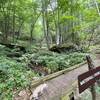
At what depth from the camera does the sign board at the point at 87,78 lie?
14.7ft

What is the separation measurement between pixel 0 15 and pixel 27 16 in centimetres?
212

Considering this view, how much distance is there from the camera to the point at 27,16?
14273mm

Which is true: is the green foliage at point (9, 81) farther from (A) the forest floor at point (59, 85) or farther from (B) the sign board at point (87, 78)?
(B) the sign board at point (87, 78)

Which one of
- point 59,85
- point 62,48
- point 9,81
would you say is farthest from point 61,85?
point 62,48

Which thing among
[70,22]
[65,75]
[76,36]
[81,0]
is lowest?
[65,75]

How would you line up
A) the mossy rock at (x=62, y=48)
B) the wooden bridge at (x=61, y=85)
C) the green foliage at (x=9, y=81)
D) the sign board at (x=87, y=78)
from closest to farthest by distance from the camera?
the sign board at (x=87, y=78) < the green foliage at (x=9, y=81) < the wooden bridge at (x=61, y=85) < the mossy rock at (x=62, y=48)

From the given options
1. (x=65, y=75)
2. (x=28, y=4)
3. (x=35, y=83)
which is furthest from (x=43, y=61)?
(x=28, y=4)

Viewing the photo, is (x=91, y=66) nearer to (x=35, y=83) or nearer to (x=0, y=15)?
(x=35, y=83)

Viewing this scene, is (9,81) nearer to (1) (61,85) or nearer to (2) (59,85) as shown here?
(2) (59,85)

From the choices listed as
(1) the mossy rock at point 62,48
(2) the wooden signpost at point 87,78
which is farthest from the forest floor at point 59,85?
(1) the mossy rock at point 62,48

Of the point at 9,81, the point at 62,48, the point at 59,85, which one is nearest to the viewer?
the point at 9,81

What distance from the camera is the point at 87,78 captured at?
4785mm

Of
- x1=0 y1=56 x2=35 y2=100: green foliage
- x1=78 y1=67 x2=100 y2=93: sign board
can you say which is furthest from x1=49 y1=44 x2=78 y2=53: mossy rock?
x1=78 y1=67 x2=100 y2=93: sign board

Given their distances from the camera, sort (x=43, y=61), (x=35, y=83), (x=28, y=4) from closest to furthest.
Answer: (x=35, y=83) → (x=43, y=61) → (x=28, y=4)
